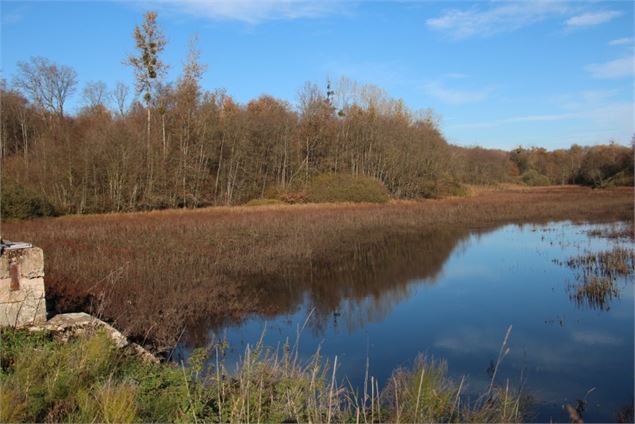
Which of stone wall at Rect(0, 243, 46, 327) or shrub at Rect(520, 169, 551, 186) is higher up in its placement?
shrub at Rect(520, 169, 551, 186)

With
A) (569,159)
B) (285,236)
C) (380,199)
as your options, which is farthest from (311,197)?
(569,159)

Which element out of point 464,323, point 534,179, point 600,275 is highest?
point 534,179

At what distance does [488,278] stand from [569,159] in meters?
69.2

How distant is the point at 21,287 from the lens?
20.1ft

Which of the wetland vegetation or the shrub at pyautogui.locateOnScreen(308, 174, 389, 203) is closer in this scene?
the wetland vegetation

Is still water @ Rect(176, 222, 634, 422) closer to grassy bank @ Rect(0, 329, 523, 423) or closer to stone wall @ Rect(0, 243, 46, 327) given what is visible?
grassy bank @ Rect(0, 329, 523, 423)

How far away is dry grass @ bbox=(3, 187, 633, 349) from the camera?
9.61m

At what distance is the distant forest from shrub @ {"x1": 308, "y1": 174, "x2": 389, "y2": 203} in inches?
43.1

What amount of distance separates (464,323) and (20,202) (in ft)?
69.5

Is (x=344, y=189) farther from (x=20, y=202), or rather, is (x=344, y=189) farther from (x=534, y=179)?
(x=534, y=179)

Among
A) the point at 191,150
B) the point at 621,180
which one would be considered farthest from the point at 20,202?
the point at 621,180

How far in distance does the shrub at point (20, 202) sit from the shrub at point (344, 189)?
18.4m

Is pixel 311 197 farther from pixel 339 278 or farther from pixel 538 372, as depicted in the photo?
pixel 538 372

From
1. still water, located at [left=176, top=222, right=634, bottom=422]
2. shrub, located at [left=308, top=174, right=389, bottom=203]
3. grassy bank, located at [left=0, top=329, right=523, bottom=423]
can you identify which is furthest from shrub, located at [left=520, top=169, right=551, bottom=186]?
grassy bank, located at [left=0, top=329, right=523, bottom=423]
